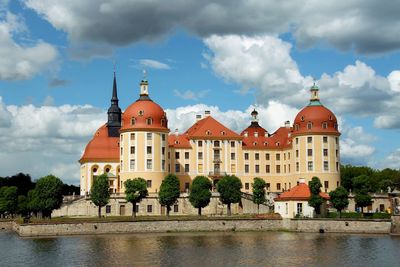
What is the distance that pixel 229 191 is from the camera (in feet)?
257

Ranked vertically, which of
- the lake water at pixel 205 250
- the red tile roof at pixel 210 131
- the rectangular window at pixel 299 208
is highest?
the red tile roof at pixel 210 131

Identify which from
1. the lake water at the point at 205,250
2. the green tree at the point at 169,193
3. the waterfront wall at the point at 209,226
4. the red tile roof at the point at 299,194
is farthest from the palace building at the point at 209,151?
the lake water at the point at 205,250

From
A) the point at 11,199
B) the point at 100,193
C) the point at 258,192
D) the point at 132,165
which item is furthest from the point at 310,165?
the point at 11,199

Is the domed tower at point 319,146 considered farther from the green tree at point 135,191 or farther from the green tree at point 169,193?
the green tree at point 135,191

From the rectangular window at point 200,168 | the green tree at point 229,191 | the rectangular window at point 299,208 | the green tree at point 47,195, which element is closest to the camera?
the rectangular window at point 299,208

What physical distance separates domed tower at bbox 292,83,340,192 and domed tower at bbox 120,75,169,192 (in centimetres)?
1981

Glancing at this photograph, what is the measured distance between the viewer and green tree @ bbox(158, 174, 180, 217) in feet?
253

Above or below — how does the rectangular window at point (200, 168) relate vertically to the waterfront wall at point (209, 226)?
above

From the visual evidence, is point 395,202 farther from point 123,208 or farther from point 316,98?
point 123,208

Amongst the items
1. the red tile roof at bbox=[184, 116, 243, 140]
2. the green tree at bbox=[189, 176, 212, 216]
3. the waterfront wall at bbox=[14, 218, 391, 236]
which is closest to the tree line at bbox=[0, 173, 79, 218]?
the waterfront wall at bbox=[14, 218, 391, 236]

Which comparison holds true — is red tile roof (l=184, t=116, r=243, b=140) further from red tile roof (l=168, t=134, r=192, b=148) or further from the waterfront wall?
the waterfront wall

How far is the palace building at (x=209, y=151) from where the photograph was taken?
3472 inches

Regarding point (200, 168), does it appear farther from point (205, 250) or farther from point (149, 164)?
point (205, 250)

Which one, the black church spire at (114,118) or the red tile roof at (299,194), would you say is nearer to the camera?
the red tile roof at (299,194)
